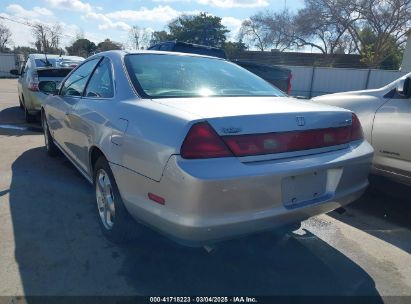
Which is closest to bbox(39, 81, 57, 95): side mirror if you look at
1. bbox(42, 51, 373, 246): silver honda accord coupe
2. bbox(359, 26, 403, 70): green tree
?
bbox(42, 51, 373, 246): silver honda accord coupe

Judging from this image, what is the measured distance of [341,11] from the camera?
35375 millimetres

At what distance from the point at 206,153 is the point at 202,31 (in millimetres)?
48102

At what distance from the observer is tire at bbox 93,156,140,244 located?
2.82 m

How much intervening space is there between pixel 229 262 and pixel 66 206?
1892 millimetres

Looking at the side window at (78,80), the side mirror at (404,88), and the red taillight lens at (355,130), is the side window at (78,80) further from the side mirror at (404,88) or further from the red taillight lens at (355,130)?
the side mirror at (404,88)

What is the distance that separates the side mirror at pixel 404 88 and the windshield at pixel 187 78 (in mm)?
1323

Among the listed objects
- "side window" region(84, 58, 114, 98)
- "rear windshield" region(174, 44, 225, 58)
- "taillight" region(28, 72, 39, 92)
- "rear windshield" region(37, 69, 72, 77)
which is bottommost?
"taillight" region(28, 72, 39, 92)

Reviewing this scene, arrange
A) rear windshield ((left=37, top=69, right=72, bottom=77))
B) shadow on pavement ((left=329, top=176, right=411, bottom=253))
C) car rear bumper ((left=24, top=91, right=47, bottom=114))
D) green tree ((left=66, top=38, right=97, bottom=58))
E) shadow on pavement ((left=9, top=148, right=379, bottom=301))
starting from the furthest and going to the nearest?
green tree ((left=66, top=38, right=97, bottom=58))
rear windshield ((left=37, top=69, right=72, bottom=77))
car rear bumper ((left=24, top=91, right=47, bottom=114))
shadow on pavement ((left=329, top=176, right=411, bottom=253))
shadow on pavement ((left=9, top=148, right=379, bottom=301))

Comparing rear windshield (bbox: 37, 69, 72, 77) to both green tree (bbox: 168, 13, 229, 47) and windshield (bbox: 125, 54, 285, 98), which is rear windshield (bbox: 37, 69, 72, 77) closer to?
windshield (bbox: 125, 54, 285, 98)

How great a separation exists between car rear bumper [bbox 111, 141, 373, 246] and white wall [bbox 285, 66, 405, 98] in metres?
20.3

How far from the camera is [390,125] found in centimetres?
384

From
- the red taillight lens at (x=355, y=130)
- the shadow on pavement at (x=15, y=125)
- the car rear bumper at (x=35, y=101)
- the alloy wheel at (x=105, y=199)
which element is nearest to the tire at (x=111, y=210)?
the alloy wheel at (x=105, y=199)

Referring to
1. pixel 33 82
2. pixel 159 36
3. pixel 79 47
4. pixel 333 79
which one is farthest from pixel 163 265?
pixel 159 36

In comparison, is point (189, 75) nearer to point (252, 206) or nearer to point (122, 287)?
point (252, 206)
